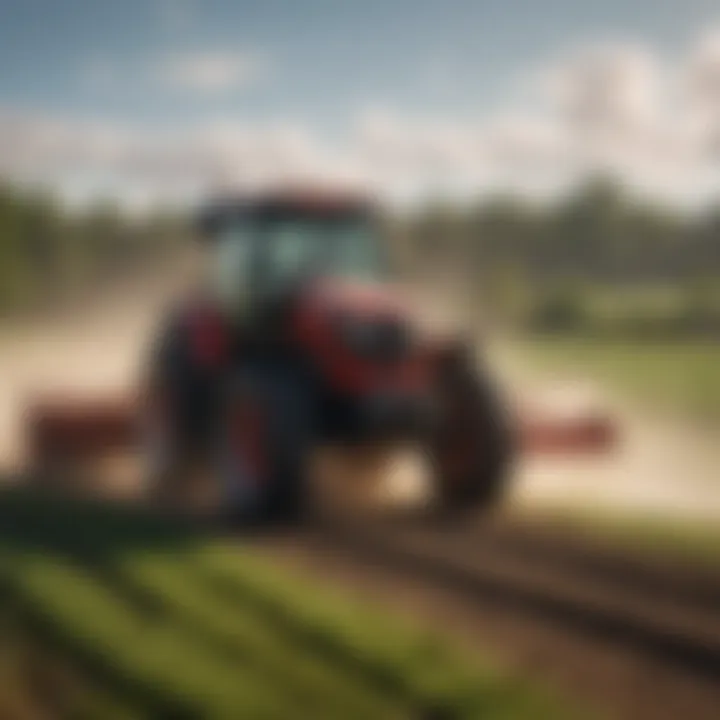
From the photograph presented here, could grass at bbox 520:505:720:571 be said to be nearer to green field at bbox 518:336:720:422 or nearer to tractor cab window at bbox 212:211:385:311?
green field at bbox 518:336:720:422

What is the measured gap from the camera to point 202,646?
8.61 ft

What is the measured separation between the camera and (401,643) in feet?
8.53

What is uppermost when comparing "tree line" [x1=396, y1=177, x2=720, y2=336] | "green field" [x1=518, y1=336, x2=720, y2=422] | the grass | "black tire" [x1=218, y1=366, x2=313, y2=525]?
"tree line" [x1=396, y1=177, x2=720, y2=336]

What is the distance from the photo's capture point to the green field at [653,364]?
2.96 metres

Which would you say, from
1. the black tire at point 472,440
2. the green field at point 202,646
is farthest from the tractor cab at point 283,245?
the green field at point 202,646

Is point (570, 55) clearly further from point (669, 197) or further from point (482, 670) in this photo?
point (482, 670)

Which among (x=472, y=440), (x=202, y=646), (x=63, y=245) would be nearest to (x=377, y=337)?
(x=472, y=440)

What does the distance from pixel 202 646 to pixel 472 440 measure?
1185 millimetres

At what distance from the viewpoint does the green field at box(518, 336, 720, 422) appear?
2.96m

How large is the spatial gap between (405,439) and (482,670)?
1119 mm

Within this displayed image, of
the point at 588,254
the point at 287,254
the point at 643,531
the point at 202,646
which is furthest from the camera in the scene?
the point at 287,254

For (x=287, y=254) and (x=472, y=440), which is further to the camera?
(x=472, y=440)

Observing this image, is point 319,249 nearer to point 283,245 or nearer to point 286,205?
point 283,245

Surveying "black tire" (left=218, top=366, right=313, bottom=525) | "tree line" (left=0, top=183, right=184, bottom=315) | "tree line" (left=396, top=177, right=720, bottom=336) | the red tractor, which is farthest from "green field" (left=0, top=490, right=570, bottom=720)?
"tree line" (left=396, top=177, right=720, bottom=336)
